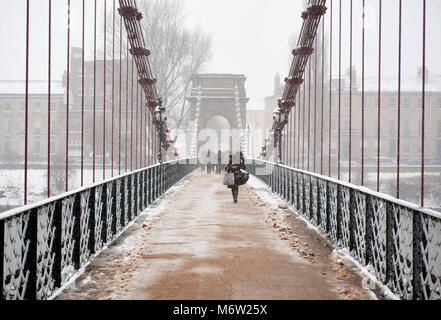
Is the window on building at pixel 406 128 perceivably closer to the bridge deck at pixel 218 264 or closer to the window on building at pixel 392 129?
the window on building at pixel 392 129

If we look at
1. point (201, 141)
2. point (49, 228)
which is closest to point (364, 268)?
point (49, 228)

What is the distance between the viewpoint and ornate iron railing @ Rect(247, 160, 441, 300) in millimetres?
4113

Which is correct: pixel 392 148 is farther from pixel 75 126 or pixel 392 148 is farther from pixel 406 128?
pixel 75 126

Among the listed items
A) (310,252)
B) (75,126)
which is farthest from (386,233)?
(75,126)

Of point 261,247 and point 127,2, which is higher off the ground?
point 127,2

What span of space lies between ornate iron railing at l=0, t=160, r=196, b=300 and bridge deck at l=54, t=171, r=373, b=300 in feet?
0.69

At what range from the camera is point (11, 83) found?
59.6m

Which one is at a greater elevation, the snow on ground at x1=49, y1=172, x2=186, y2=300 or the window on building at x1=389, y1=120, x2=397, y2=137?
the window on building at x1=389, y1=120, x2=397, y2=137

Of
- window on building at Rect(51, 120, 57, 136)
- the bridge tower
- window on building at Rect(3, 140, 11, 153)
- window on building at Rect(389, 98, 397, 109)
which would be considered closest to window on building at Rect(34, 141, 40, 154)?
window on building at Rect(51, 120, 57, 136)

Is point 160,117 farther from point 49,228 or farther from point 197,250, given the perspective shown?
point 49,228

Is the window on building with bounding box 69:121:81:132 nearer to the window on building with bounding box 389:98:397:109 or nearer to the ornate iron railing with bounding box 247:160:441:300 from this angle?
the window on building with bounding box 389:98:397:109

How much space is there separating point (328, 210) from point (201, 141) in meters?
43.5
